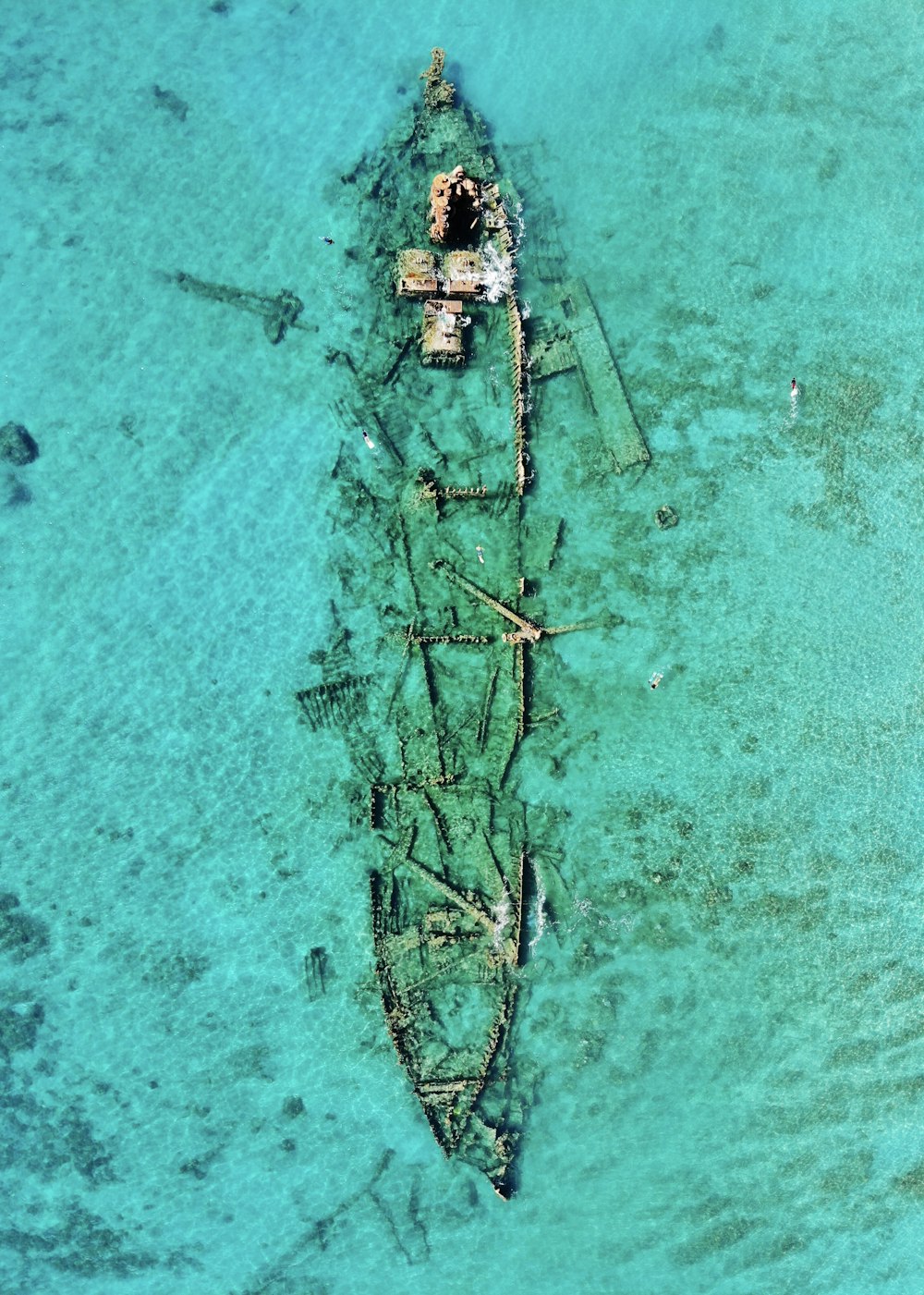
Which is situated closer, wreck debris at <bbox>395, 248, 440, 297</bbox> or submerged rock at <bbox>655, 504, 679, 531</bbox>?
wreck debris at <bbox>395, 248, 440, 297</bbox>

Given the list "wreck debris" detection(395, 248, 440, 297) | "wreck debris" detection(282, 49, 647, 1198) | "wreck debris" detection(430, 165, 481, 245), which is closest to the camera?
"wreck debris" detection(430, 165, 481, 245)

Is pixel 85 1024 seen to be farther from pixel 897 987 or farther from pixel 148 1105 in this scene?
pixel 897 987

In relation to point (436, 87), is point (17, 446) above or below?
below

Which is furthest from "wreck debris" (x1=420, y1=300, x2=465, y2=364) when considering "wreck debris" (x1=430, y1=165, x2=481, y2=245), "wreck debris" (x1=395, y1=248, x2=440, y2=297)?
"wreck debris" (x1=430, y1=165, x2=481, y2=245)

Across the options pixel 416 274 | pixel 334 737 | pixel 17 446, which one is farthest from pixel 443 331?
pixel 17 446

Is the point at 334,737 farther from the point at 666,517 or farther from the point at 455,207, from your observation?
the point at 455,207

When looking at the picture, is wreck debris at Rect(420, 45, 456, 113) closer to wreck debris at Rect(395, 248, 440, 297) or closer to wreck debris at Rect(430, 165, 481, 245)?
wreck debris at Rect(430, 165, 481, 245)
